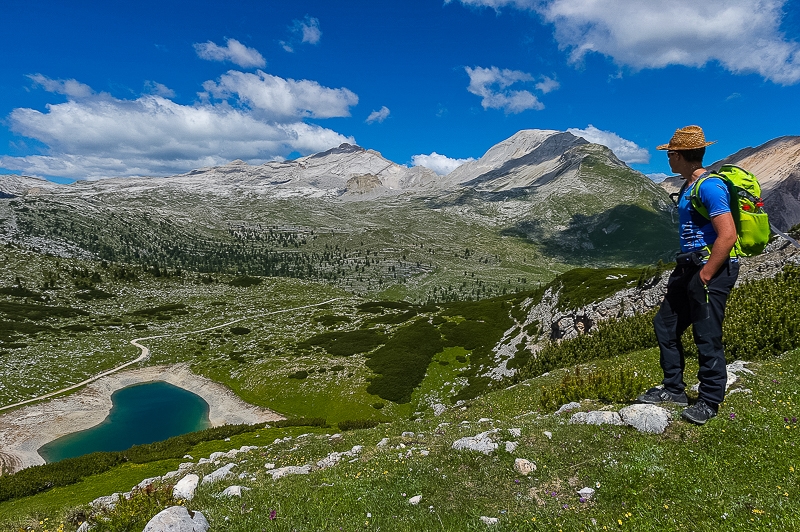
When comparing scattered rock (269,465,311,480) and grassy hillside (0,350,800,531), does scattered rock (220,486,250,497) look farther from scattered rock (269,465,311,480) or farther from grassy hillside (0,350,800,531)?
scattered rock (269,465,311,480)

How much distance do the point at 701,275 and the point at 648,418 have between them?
375cm

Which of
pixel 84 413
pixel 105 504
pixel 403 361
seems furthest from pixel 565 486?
pixel 84 413

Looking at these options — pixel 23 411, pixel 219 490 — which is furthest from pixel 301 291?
pixel 219 490

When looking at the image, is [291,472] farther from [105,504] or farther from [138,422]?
[138,422]

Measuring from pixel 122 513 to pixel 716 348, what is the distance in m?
13.6

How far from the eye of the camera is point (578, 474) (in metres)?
8.26

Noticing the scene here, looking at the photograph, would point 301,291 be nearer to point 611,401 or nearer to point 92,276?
point 92,276

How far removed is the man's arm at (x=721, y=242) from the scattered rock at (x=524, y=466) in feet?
18.0

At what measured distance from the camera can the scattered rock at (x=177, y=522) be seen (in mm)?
7598

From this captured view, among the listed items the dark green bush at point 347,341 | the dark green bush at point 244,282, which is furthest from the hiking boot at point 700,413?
the dark green bush at point 244,282

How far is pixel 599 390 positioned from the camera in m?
14.4

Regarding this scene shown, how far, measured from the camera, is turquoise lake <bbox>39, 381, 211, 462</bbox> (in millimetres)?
57500

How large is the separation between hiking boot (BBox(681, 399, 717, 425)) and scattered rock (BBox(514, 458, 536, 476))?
3692mm

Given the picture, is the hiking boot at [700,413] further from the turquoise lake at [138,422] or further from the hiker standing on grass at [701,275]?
the turquoise lake at [138,422]
